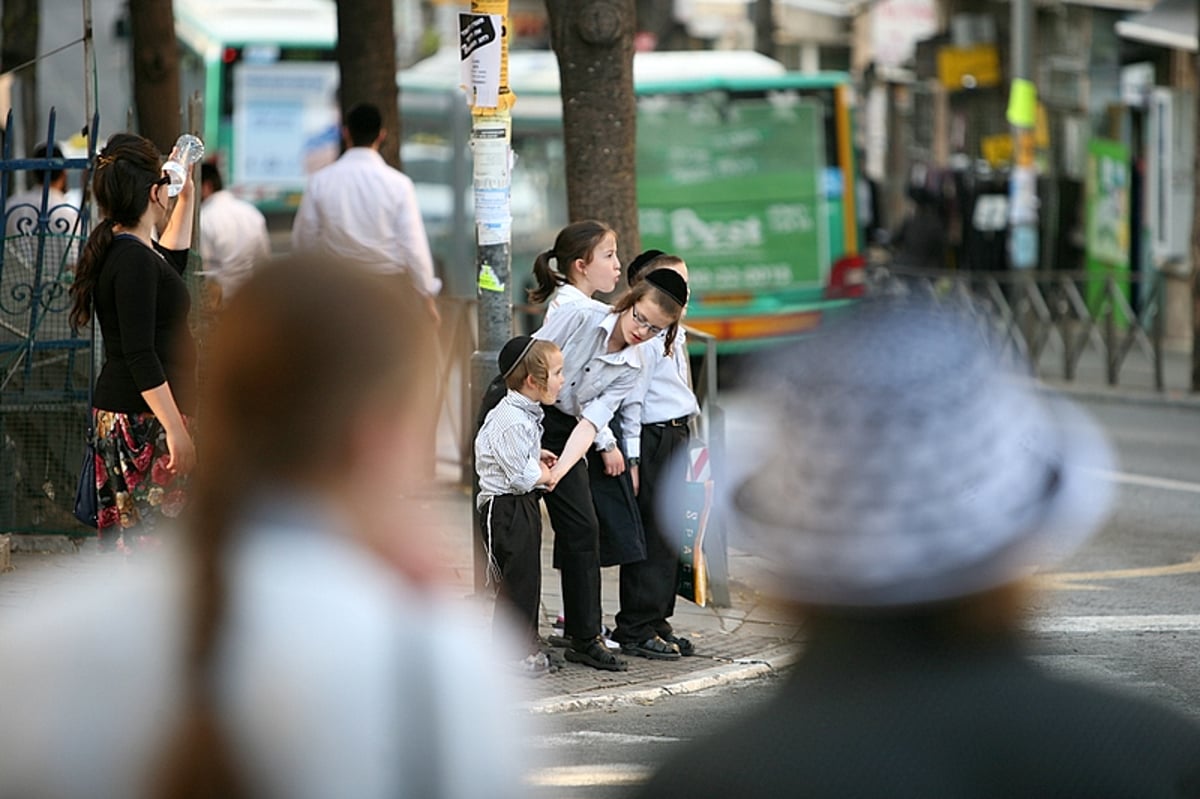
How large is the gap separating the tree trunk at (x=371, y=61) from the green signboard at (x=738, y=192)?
5990 mm

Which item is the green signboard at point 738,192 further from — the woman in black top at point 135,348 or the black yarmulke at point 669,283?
the woman in black top at point 135,348

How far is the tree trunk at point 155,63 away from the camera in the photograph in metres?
14.4

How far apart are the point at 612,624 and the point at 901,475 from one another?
672 cm

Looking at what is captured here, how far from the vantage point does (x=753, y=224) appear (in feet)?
62.9

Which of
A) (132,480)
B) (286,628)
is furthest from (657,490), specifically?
(286,628)

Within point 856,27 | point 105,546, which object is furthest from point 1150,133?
point 105,546

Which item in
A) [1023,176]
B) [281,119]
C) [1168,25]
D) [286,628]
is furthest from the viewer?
[1023,176]

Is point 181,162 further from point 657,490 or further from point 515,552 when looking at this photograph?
point 657,490

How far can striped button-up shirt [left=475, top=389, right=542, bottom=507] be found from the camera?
739 centimetres

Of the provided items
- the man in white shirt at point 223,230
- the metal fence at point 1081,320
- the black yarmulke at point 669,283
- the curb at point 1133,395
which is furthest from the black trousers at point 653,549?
the metal fence at point 1081,320

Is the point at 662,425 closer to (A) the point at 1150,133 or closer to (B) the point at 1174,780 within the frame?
(B) the point at 1174,780

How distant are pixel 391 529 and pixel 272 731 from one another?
0.80 ft

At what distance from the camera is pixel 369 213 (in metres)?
11.1

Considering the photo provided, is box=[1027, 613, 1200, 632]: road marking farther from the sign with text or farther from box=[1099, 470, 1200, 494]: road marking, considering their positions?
the sign with text
